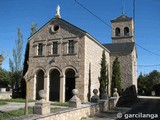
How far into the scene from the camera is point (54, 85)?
29.8m

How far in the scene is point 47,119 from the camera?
10938mm

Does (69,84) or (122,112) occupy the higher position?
(69,84)

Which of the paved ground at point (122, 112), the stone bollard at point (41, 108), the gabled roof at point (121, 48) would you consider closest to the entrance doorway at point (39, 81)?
the paved ground at point (122, 112)

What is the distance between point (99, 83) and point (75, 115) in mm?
17102

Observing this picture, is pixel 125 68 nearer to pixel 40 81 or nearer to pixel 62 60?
pixel 62 60

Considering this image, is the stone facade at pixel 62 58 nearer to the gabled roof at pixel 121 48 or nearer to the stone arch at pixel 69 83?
the stone arch at pixel 69 83

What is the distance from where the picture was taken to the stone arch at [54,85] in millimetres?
29109

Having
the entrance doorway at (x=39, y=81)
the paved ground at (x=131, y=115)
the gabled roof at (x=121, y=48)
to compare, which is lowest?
the paved ground at (x=131, y=115)

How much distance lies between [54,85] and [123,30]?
75.2ft

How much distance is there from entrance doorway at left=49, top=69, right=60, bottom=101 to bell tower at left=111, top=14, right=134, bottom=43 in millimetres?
20201

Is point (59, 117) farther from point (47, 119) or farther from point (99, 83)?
point (99, 83)

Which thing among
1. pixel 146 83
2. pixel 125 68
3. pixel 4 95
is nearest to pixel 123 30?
pixel 125 68

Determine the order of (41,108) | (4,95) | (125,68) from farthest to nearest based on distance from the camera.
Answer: (125,68)
(4,95)
(41,108)

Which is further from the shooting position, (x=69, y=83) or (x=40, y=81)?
(x=40, y=81)
